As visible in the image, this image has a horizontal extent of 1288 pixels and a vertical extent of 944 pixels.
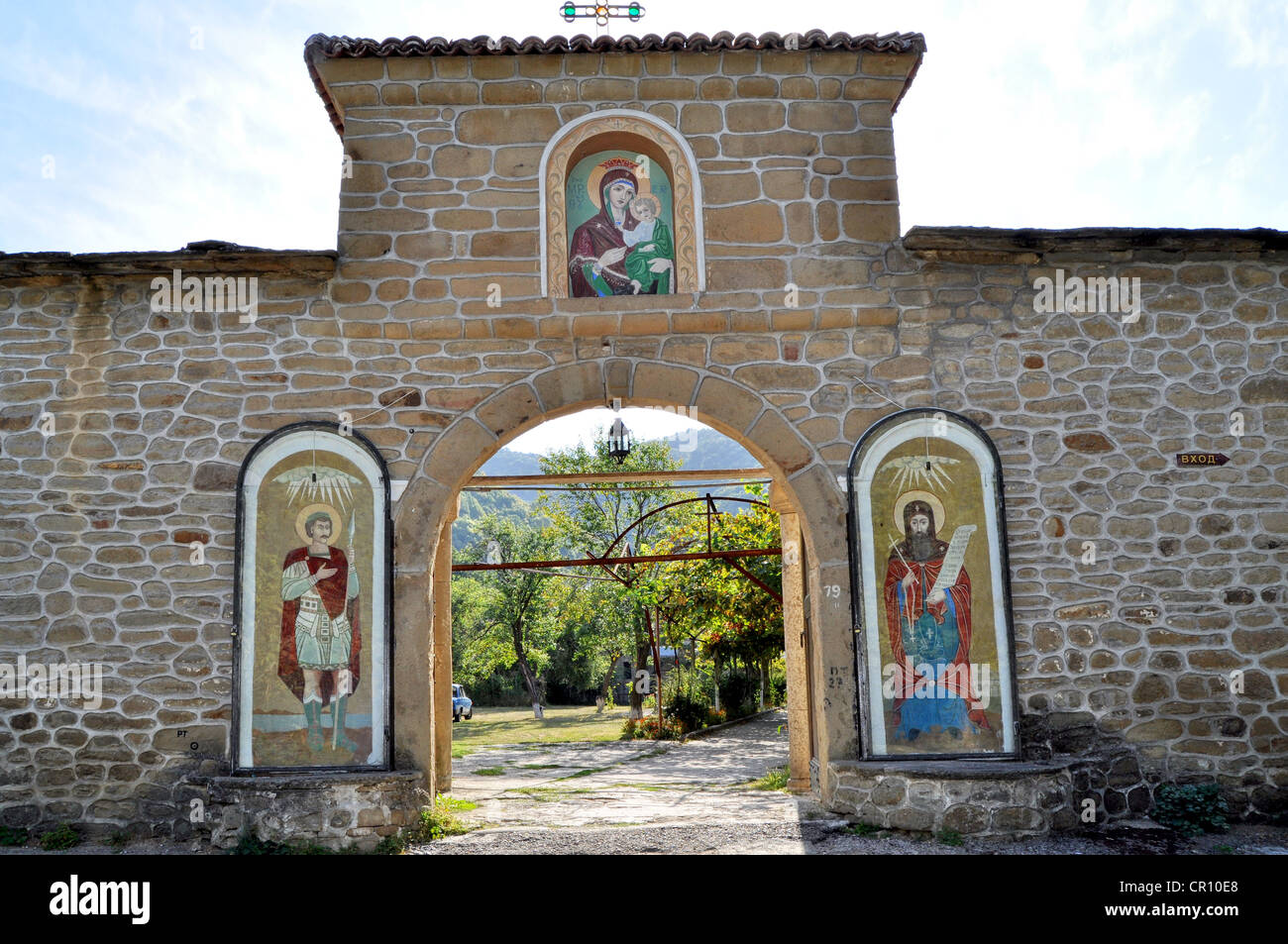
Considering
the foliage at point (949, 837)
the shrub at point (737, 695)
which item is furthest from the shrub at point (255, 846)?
the shrub at point (737, 695)

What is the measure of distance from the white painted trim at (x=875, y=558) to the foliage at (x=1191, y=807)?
1062 millimetres

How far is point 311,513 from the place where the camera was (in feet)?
23.0

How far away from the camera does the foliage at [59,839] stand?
6.53 metres

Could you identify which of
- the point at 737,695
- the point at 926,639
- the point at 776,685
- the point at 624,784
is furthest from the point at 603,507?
the point at 926,639

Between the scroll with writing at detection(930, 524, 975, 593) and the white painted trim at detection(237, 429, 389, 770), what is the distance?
148 inches

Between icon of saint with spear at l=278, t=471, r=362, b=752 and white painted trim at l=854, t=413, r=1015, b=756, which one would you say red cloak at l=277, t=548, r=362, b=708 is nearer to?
icon of saint with spear at l=278, t=471, r=362, b=752

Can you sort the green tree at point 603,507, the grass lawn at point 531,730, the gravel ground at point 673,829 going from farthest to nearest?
the green tree at point 603,507 → the grass lawn at point 531,730 → the gravel ground at point 673,829

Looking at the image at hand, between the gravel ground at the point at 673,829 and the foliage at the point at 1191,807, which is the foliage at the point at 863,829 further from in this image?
the foliage at the point at 1191,807

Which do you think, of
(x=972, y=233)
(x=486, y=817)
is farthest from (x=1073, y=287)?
(x=486, y=817)

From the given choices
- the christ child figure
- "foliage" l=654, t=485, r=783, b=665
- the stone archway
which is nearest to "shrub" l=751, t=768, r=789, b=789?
the stone archway

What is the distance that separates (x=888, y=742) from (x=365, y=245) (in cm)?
499

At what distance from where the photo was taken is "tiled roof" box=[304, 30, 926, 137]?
7.29 metres

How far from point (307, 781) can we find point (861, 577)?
3.79 meters
